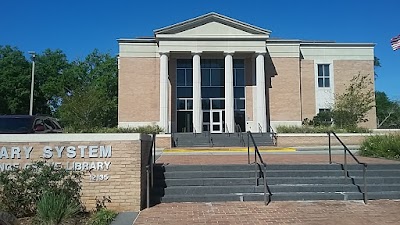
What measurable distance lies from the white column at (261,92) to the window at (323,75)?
7.26 m

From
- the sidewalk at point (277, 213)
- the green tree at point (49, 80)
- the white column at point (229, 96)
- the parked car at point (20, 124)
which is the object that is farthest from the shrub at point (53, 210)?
the green tree at point (49, 80)

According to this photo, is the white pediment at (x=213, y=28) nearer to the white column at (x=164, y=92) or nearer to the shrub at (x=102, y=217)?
the white column at (x=164, y=92)

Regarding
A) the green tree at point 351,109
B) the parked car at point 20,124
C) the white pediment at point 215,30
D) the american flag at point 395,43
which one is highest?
the white pediment at point 215,30

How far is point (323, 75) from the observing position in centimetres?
3897

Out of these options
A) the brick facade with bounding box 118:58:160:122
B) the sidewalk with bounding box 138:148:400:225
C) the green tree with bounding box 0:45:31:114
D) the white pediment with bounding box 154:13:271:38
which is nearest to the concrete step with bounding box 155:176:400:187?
the sidewalk with bounding box 138:148:400:225

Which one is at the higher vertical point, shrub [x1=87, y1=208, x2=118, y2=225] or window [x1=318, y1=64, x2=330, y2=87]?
window [x1=318, y1=64, x2=330, y2=87]

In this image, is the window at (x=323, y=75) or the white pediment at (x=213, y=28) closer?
the white pediment at (x=213, y=28)

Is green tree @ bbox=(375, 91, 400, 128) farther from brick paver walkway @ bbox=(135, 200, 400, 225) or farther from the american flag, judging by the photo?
brick paver walkway @ bbox=(135, 200, 400, 225)

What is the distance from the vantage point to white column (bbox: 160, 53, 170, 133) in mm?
34906

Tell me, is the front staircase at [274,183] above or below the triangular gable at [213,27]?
below

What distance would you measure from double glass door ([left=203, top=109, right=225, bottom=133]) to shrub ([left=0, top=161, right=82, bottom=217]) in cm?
2987

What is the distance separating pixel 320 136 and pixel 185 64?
18.1 meters

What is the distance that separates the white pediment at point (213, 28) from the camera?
35.9 meters

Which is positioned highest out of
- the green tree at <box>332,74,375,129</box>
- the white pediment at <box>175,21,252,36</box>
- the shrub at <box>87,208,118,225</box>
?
the white pediment at <box>175,21,252,36</box>
